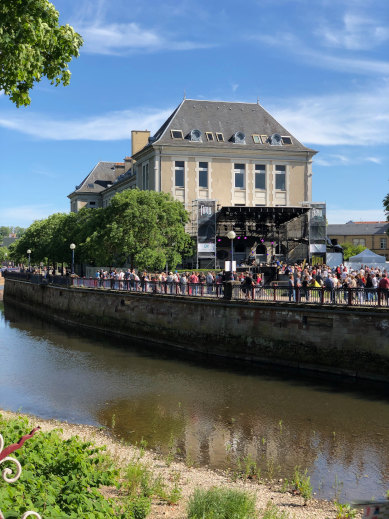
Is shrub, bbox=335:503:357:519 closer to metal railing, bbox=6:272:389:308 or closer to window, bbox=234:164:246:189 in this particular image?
metal railing, bbox=6:272:389:308

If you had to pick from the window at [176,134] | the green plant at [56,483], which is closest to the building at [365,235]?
the window at [176,134]

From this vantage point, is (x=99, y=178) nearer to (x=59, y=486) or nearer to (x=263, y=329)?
(x=263, y=329)

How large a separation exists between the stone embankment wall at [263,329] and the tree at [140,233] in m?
8.69

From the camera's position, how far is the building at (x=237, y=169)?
5741 centimetres

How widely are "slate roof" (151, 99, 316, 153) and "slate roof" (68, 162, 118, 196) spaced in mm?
34604

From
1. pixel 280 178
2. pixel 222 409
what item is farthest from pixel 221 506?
pixel 280 178

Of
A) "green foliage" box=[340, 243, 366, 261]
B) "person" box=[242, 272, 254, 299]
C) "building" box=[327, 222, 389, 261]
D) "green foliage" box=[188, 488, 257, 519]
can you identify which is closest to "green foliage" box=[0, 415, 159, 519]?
"green foliage" box=[188, 488, 257, 519]

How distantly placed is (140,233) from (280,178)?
2123 cm

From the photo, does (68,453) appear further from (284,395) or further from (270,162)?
(270,162)

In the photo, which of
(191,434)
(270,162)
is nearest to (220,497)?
(191,434)

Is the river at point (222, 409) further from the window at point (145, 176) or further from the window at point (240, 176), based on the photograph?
the window at point (145, 176)

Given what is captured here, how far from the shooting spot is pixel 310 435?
1535 cm

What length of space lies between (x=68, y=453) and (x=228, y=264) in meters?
18.7

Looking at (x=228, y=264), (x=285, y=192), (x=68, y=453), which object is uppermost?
(x=285, y=192)
